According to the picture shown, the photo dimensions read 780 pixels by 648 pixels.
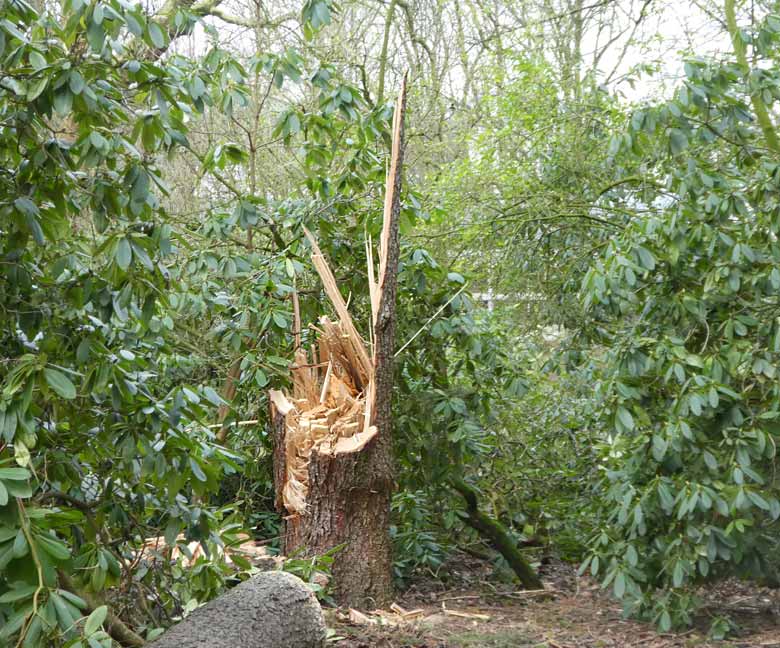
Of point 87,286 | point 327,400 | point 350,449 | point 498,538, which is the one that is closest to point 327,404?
point 327,400

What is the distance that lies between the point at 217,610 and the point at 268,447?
9.44 ft

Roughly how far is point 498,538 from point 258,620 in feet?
10.1

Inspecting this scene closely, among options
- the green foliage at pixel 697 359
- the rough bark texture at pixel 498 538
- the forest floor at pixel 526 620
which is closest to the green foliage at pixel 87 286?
the forest floor at pixel 526 620

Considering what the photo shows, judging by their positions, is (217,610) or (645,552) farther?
(645,552)

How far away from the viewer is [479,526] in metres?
6.49

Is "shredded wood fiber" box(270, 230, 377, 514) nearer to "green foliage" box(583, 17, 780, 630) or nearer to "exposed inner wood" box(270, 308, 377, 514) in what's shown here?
"exposed inner wood" box(270, 308, 377, 514)

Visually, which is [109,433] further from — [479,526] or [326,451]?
[479,526]

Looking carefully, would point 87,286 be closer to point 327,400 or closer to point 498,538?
point 327,400

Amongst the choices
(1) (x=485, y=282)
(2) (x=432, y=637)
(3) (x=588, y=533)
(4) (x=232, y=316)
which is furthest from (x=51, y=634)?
(1) (x=485, y=282)

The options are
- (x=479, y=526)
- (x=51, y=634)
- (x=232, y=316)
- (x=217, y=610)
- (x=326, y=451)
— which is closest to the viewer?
(x=51, y=634)

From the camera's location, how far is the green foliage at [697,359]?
4.52m

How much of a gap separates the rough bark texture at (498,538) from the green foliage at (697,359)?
1.31 meters

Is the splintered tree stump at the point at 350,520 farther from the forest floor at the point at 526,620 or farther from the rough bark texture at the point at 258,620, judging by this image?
the rough bark texture at the point at 258,620

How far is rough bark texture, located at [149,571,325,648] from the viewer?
139 inches
